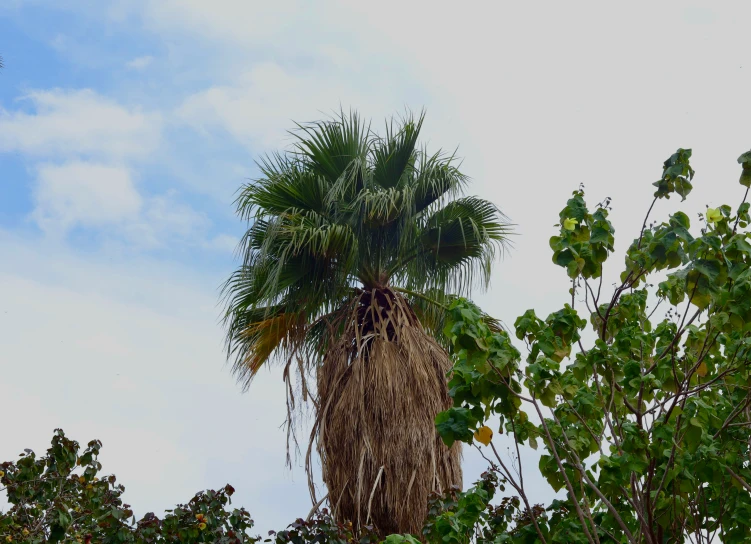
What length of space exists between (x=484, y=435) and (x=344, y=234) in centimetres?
546

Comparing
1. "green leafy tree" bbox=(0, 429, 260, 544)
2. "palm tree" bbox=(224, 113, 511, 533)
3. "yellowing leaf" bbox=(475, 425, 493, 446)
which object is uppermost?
"palm tree" bbox=(224, 113, 511, 533)

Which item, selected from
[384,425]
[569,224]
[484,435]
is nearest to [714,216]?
[569,224]

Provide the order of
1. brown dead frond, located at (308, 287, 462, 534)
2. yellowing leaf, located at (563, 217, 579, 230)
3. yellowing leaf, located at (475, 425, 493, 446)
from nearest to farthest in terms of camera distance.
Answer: yellowing leaf, located at (475, 425, 493, 446)
yellowing leaf, located at (563, 217, 579, 230)
brown dead frond, located at (308, 287, 462, 534)

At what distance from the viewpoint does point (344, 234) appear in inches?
347

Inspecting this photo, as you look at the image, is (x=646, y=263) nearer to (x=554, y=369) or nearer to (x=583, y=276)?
(x=583, y=276)

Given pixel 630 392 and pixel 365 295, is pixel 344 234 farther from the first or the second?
pixel 630 392

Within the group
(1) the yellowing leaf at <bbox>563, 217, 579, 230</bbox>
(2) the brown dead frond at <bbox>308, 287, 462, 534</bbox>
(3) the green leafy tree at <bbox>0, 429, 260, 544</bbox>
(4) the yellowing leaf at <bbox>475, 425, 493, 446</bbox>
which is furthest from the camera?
(2) the brown dead frond at <bbox>308, 287, 462, 534</bbox>

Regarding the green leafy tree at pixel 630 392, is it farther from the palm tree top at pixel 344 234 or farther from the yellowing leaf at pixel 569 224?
the palm tree top at pixel 344 234

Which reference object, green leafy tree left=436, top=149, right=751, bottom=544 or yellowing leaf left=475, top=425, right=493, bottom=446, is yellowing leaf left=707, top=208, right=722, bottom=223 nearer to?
green leafy tree left=436, top=149, right=751, bottom=544

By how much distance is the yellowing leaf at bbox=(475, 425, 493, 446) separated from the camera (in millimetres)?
3510

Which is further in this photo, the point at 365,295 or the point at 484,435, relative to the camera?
the point at 365,295

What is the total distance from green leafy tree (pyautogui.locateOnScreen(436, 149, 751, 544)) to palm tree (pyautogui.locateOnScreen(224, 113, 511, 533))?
3758 millimetres

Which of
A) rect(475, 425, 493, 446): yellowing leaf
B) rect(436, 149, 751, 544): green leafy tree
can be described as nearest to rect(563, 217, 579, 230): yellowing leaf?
rect(436, 149, 751, 544): green leafy tree

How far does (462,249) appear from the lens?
9.55 m
